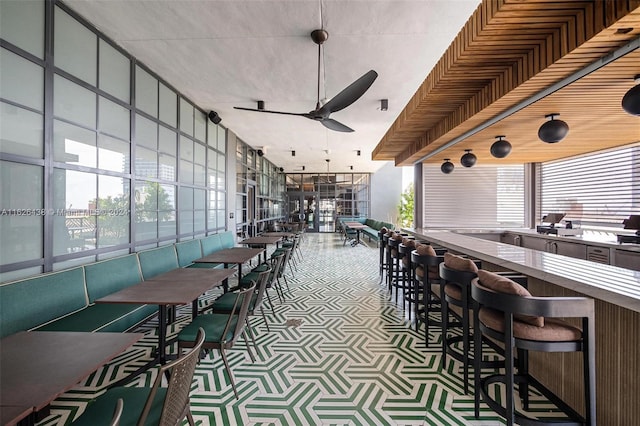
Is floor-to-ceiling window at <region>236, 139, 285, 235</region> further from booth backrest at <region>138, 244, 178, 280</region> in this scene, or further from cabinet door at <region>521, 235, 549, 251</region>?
cabinet door at <region>521, 235, 549, 251</region>

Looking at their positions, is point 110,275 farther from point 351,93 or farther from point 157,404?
point 351,93

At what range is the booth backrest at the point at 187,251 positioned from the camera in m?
4.40

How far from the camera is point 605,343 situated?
5.71 feet

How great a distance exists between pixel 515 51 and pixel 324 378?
3.13 metres

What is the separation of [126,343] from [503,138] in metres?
4.82

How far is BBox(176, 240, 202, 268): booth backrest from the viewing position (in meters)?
4.40

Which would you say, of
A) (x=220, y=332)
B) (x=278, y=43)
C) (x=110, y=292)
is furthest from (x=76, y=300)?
(x=278, y=43)

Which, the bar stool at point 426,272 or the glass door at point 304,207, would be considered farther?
the glass door at point 304,207

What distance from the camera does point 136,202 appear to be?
3.78m

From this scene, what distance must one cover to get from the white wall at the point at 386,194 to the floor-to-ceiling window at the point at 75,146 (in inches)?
450

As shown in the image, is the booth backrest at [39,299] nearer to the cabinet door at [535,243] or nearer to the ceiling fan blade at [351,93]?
the ceiling fan blade at [351,93]

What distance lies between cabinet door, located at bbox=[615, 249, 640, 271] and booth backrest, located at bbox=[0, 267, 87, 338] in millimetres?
6037

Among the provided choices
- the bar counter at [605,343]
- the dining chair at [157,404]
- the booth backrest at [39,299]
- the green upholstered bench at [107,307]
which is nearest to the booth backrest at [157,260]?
the green upholstered bench at [107,307]

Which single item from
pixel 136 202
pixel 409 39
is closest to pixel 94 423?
pixel 136 202
